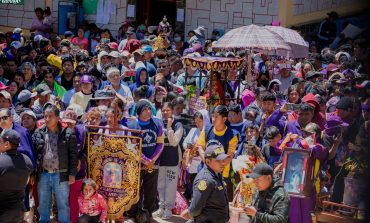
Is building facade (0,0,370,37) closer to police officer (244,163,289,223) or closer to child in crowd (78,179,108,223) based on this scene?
child in crowd (78,179,108,223)

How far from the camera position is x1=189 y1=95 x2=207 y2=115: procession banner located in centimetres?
1004

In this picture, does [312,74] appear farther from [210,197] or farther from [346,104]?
[210,197]

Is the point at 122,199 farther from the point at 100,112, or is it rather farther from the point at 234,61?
the point at 234,61

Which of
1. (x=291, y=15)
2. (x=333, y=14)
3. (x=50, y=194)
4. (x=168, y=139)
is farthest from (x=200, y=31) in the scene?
(x=50, y=194)

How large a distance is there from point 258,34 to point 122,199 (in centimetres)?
447

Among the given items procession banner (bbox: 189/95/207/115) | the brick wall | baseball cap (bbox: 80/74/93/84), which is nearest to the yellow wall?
the brick wall

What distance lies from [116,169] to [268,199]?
269cm

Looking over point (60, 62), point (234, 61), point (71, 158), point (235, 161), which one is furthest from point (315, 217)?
point (60, 62)

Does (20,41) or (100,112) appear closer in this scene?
(100,112)

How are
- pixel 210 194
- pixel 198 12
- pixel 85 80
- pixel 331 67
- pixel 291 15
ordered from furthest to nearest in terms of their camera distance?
pixel 198 12 < pixel 291 15 < pixel 331 67 < pixel 85 80 < pixel 210 194

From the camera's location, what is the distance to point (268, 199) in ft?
19.5

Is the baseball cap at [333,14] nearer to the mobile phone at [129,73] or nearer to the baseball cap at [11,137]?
the mobile phone at [129,73]

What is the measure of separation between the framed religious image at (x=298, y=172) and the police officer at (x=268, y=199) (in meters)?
1.08

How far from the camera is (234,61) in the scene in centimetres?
1129
